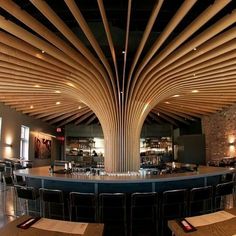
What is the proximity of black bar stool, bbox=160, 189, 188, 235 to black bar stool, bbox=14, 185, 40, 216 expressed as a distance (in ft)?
7.69

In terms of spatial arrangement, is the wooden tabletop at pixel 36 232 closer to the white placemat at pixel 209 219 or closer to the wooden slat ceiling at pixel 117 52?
the white placemat at pixel 209 219

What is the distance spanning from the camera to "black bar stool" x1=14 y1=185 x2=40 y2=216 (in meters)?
4.58

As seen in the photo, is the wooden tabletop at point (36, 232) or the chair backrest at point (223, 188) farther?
the chair backrest at point (223, 188)

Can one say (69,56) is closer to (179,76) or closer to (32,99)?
(179,76)

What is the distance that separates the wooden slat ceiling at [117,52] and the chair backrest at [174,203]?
112 inches

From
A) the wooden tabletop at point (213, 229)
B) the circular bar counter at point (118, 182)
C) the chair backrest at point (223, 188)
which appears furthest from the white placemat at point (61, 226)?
the chair backrest at point (223, 188)

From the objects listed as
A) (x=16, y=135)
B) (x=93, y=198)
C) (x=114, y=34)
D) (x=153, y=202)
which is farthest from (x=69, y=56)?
(x=16, y=135)

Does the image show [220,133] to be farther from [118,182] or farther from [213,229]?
[213,229]

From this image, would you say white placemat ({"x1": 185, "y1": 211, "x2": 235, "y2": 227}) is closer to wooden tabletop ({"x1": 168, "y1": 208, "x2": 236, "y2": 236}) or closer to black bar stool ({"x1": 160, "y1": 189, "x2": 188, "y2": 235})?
wooden tabletop ({"x1": 168, "y1": 208, "x2": 236, "y2": 236})

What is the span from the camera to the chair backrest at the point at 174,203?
4355 millimetres

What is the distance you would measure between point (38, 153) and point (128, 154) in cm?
965

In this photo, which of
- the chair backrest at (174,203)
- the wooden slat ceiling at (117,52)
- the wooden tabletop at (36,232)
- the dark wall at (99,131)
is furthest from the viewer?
the dark wall at (99,131)

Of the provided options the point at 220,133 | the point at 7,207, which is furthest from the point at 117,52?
the point at 220,133

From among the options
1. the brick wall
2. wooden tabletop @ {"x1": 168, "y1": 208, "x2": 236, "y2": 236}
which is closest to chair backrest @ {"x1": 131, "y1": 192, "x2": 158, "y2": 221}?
wooden tabletop @ {"x1": 168, "y1": 208, "x2": 236, "y2": 236}
